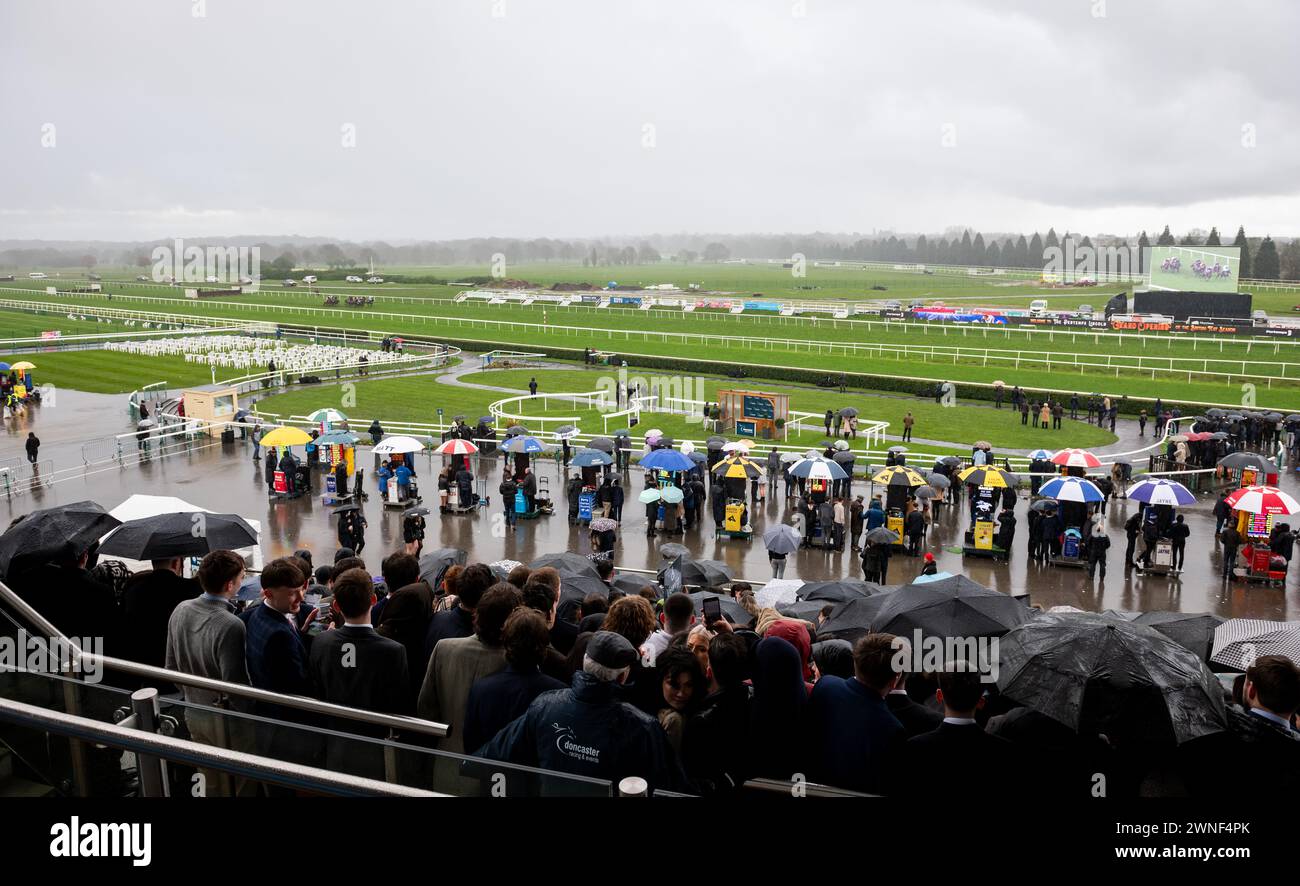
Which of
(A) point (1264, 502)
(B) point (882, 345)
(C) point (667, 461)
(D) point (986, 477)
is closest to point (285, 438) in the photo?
(C) point (667, 461)

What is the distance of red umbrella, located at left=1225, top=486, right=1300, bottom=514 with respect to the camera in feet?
53.2

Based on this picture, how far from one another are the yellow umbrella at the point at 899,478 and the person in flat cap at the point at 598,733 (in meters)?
15.7

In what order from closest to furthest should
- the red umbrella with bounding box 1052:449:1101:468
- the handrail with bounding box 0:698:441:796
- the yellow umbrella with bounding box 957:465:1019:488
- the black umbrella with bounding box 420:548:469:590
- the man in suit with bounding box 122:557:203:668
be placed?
the handrail with bounding box 0:698:441:796 < the man in suit with bounding box 122:557:203:668 < the black umbrella with bounding box 420:548:469:590 < the yellow umbrella with bounding box 957:465:1019:488 < the red umbrella with bounding box 1052:449:1101:468

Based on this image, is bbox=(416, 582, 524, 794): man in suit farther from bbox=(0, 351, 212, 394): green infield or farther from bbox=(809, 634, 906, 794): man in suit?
bbox=(0, 351, 212, 394): green infield

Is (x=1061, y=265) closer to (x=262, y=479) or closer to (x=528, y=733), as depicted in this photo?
(x=262, y=479)

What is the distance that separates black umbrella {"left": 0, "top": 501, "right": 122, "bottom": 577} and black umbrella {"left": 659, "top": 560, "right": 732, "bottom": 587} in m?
6.24

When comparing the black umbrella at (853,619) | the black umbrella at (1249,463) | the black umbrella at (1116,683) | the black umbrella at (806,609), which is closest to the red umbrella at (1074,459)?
the black umbrella at (1249,463)

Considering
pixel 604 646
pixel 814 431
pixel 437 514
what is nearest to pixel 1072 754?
pixel 604 646

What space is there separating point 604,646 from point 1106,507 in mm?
20536

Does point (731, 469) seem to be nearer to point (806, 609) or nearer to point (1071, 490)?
point (1071, 490)

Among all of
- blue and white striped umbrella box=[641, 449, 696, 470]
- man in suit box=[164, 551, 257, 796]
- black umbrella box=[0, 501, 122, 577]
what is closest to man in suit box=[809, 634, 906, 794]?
man in suit box=[164, 551, 257, 796]

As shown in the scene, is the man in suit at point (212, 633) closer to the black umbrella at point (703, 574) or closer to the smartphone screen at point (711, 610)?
the smartphone screen at point (711, 610)

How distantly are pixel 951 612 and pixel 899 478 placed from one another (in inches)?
451

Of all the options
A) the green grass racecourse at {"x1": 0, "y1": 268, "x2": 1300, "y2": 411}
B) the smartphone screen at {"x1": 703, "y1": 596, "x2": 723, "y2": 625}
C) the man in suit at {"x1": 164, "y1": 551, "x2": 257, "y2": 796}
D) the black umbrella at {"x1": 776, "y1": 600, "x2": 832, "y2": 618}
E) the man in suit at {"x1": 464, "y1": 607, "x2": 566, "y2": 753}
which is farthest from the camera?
the green grass racecourse at {"x1": 0, "y1": 268, "x2": 1300, "y2": 411}
